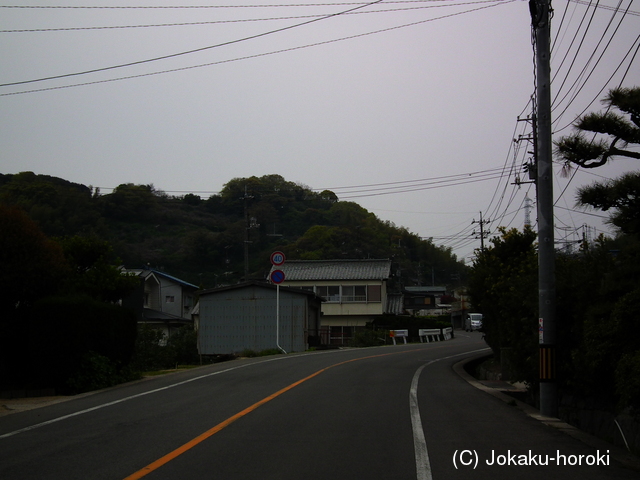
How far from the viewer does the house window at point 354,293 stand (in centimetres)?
5491

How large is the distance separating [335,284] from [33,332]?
4321cm

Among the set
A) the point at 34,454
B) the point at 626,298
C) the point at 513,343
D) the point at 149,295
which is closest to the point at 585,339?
the point at 626,298

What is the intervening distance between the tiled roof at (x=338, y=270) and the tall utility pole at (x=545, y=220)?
43457 mm

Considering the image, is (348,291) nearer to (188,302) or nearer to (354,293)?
(354,293)

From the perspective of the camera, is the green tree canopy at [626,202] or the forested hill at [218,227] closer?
the green tree canopy at [626,202]

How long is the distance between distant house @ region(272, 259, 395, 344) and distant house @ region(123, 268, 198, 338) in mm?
9402

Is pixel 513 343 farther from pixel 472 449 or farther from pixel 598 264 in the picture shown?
pixel 472 449

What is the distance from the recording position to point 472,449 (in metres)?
7.30

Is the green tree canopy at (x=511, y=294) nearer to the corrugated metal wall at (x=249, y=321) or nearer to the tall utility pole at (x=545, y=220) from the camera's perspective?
the tall utility pole at (x=545, y=220)

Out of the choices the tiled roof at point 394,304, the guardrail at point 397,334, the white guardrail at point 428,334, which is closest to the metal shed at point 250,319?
the guardrail at point 397,334

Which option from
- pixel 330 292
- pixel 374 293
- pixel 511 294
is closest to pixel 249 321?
pixel 330 292

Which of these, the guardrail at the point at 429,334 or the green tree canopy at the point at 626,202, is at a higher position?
the green tree canopy at the point at 626,202

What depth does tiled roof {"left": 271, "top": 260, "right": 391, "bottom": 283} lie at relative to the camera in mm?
55031

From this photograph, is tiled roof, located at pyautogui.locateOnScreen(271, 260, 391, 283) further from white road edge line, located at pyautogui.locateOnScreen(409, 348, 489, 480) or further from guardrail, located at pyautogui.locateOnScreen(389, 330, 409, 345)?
white road edge line, located at pyautogui.locateOnScreen(409, 348, 489, 480)
